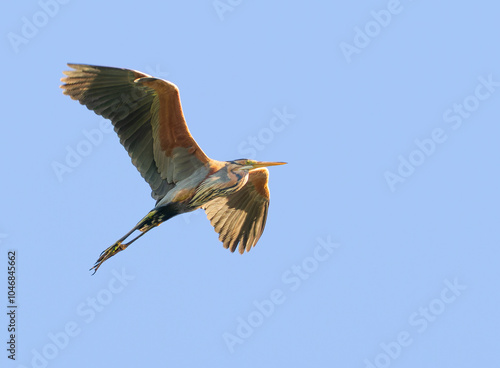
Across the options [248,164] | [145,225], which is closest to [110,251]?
[145,225]

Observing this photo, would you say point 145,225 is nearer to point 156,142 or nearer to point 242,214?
point 156,142

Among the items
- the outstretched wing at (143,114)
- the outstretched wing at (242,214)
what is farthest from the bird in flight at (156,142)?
the outstretched wing at (242,214)

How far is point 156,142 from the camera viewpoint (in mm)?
15242

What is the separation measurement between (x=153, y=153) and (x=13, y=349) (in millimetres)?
4053

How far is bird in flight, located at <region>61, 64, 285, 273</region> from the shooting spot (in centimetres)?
1473

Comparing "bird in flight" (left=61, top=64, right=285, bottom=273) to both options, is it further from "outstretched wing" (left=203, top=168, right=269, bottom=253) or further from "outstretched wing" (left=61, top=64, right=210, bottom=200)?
"outstretched wing" (left=203, top=168, right=269, bottom=253)

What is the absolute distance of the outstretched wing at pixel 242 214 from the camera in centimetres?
1705

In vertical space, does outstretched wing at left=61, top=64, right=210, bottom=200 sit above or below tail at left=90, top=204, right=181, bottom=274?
above

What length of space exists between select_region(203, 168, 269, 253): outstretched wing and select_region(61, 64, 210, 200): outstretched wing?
1784 millimetres

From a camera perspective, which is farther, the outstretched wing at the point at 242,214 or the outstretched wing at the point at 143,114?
the outstretched wing at the point at 242,214

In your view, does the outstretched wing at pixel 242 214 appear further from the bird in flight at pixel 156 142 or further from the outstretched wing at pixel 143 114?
the outstretched wing at pixel 143 114

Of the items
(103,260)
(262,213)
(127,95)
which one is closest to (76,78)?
(127,95)

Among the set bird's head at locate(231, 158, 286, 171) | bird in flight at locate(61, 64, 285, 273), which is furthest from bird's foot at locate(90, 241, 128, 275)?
bird's head at locate(231, 158, 286, 171)

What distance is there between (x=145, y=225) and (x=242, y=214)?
254cm
